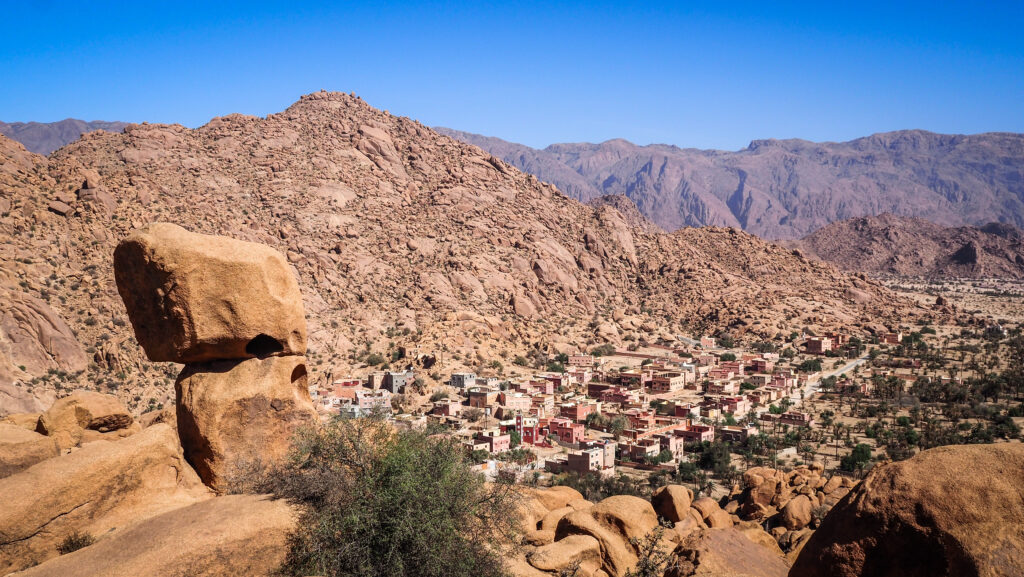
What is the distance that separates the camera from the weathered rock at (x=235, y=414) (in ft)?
36.6

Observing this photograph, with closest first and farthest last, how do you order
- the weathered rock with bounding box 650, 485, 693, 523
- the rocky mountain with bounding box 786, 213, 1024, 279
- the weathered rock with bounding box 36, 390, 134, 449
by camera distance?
the weathered rock with bounding box 36, 390, 134, 449
the weathered rock with bounding box 650, 485, 693, 523
the rocky mountain with bounding box 786, 213, 1024, 279

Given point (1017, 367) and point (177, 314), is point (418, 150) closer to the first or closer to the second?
point (1017, 367)

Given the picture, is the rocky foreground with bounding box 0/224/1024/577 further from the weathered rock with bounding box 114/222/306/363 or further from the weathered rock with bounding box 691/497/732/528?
the weathered rock with bounding box 691/497/732/528

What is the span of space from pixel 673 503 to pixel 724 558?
6515mm

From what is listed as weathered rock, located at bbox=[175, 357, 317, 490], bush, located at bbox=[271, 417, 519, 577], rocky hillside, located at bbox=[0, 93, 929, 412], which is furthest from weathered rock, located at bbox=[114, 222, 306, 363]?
rocky hillside, located at bbox=[0, 93, 929, 412]

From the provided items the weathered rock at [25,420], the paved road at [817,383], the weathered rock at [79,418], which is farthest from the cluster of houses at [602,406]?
the weathered rock at [79,418]

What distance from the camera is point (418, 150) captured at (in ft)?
294

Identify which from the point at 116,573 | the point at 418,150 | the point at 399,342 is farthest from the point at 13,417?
the point at 418,150

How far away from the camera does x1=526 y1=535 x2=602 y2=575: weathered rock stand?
10000mm

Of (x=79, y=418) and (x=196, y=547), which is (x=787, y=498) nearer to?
(x=196, y=547)

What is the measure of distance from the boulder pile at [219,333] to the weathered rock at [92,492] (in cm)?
60

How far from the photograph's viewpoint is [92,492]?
9.80m

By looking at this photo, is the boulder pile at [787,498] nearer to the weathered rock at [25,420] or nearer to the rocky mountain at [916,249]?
the weathered rock at [25,420]

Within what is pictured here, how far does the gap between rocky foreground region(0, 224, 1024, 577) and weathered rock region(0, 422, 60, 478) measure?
28 millimetres
